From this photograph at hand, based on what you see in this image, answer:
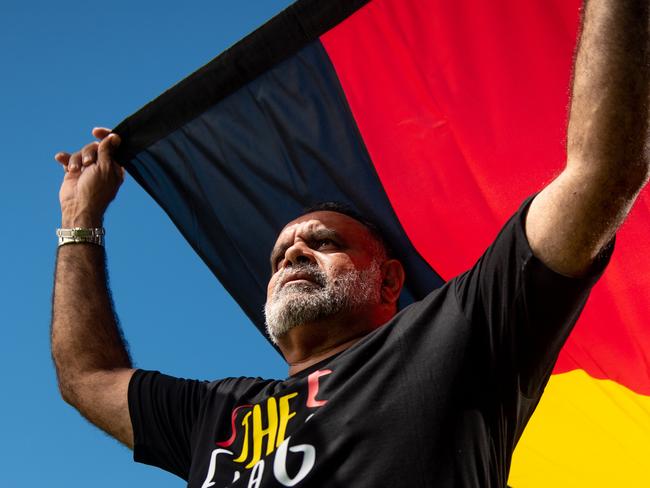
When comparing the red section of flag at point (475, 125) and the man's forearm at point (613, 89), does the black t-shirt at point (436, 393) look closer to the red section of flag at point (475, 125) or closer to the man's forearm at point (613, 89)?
the man's forearm at point (613, 89)

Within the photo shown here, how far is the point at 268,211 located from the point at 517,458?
1334 millimetres

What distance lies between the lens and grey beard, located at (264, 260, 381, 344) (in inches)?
110

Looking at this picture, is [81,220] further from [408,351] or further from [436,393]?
[436,393]

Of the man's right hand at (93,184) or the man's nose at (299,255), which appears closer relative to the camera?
the man's nose at (299,255)

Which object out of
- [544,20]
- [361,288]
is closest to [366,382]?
[361,288]

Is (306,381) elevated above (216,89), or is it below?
below

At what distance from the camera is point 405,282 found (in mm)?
3199

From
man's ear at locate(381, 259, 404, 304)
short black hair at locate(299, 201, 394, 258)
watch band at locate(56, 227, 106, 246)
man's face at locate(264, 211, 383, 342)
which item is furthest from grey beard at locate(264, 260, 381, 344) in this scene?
watch band at locate(56, 227, 106, 246)

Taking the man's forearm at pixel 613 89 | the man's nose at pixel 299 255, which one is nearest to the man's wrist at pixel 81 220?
the man's nose at pixel 299 255

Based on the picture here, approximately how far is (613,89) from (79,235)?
2.42 metres

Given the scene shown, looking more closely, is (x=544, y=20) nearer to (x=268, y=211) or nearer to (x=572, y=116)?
(x=572, y=116)

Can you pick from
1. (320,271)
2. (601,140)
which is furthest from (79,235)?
(601,140)

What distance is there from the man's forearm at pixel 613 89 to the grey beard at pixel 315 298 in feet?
4.09

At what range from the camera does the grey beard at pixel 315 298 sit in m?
2.80
